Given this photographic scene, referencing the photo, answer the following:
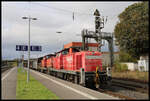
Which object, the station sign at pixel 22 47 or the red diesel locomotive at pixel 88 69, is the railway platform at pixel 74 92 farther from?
the station sign at pixel 22 47

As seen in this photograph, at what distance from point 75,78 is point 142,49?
9.52 metres

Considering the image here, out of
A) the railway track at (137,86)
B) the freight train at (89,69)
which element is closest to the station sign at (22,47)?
the freight train at (89,69)

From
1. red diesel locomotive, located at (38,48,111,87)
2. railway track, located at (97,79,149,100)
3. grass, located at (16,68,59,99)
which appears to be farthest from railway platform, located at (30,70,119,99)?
railway track, located at (97,79,149,100)

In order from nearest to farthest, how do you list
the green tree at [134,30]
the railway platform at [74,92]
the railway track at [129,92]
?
the railway platform at [74,92] → the railway track at [129,92] → the green tree at [134,30]

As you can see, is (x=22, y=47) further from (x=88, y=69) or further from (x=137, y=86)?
(x=137, y=86)

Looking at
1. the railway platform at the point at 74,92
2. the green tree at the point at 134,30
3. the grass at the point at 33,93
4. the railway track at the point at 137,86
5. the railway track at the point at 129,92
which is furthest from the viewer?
the green tree at the point at 134,30

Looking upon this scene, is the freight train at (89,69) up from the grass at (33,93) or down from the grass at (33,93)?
up

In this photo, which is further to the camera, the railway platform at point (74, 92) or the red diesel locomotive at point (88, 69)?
the red diesel locomotive at point (88, 69)

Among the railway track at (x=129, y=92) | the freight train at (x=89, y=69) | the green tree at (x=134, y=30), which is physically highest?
the green tree at (x=134, y=30)

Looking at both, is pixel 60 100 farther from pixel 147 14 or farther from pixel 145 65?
pixel 145 65

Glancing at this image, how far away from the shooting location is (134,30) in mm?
17688

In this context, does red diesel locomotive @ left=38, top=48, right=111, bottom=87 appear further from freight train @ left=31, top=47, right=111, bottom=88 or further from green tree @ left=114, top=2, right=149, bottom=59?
green tree @ left=114, top=2, right=149, bottom=59

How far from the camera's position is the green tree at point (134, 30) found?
1625 cm

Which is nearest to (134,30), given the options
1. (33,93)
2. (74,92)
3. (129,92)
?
(129,92)
